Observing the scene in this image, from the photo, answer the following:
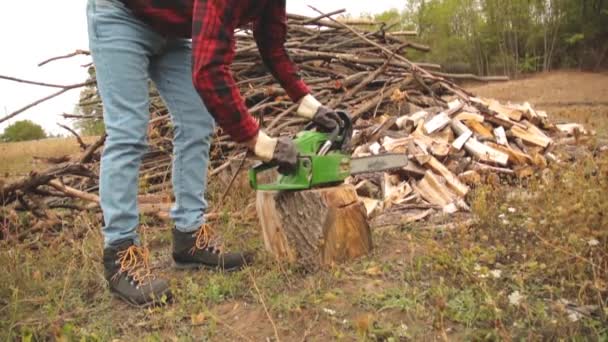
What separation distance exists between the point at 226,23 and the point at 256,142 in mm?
494

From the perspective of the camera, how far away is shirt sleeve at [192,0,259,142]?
1876mm

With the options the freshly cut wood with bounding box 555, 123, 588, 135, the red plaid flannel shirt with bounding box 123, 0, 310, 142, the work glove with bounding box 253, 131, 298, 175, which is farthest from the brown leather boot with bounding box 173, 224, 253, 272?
the freshly cut wood with bounding box 555, 123, 588, 135

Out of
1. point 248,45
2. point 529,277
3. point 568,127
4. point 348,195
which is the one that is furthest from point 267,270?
point 568,127

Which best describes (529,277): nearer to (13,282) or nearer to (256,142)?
(256,142)

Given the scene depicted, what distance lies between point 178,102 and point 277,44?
586 mm

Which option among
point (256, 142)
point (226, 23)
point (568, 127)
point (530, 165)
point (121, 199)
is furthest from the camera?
point (568, 127)

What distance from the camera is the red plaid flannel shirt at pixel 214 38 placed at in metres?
1.88

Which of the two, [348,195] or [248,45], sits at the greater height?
[248,45]

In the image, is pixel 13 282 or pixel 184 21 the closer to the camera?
pixel 184 21

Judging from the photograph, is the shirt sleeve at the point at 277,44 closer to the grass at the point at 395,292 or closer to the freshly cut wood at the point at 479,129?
the grass at the point at 395,292

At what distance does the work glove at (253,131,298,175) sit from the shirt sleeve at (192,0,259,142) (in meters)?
0.19

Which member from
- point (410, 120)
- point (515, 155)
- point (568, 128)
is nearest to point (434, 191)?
point (515, 155)

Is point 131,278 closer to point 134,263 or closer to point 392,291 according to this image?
point 134,263

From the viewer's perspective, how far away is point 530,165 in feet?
14.1
